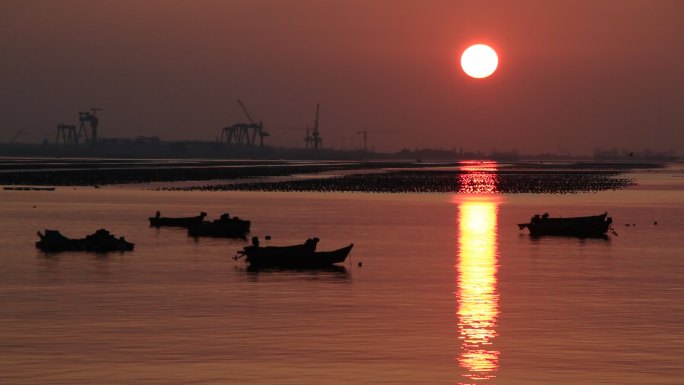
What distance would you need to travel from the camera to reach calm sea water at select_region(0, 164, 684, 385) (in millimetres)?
24594

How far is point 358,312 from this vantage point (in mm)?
33375

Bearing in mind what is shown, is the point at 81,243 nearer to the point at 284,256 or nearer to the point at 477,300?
the point at 284,256

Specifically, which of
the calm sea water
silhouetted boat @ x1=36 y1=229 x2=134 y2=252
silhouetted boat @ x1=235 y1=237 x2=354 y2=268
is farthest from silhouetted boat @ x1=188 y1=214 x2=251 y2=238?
silhouetted boat @ x1=235 y1=237 x2=354 y2=268

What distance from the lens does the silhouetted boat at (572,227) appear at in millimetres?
65375

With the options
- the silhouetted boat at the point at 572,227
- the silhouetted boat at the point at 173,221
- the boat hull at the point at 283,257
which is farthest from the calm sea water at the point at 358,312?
the silhouetted boat at the point at 173,221

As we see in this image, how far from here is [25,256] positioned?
166 feet

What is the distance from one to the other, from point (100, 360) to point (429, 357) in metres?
7.23

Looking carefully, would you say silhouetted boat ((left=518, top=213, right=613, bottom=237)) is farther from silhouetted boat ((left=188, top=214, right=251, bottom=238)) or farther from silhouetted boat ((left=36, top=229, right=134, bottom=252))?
silhouetted boat ((left=36, top=229, right=134, bottom=252))

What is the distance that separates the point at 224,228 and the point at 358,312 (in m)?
29.9

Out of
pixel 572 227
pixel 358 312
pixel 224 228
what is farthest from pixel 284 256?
pixel 572 227

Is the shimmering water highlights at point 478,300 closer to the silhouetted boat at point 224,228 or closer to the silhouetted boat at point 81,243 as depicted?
the silhouetted boat at point 224,228

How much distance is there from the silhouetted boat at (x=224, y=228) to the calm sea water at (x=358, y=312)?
3.25 ft

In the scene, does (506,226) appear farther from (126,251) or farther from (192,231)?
(126,251)

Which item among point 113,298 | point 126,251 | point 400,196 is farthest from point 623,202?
point 113,298
